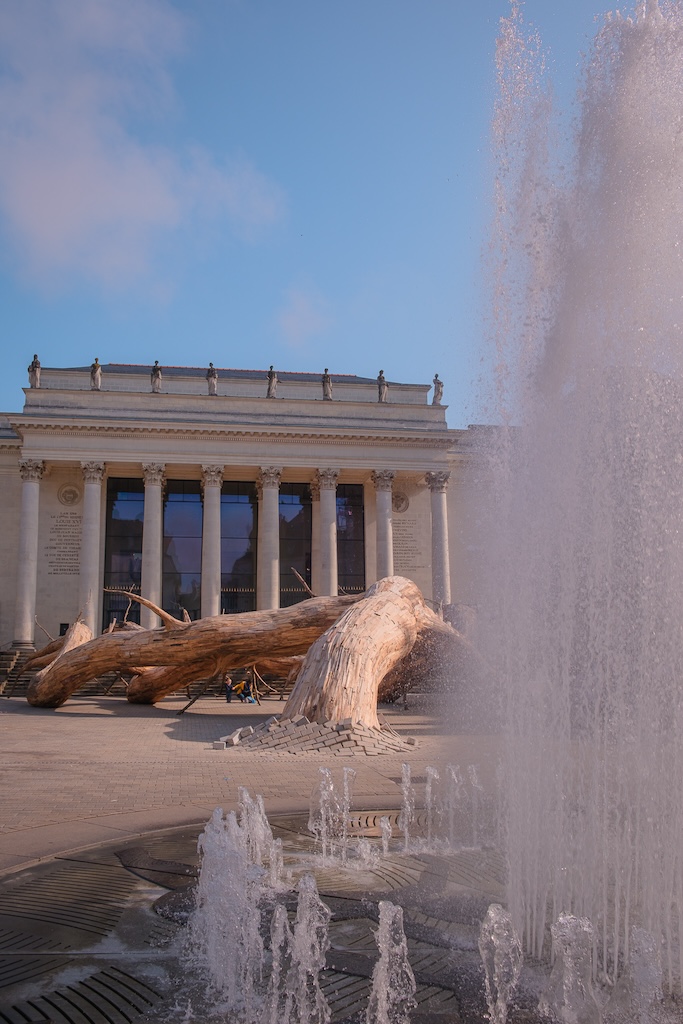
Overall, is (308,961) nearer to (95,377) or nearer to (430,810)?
(430,810)

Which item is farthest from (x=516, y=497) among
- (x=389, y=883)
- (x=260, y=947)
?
(x=260, y=947)

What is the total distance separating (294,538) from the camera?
47.7 meters

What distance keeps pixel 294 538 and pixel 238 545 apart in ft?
10.6

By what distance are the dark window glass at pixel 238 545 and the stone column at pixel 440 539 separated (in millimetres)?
10179

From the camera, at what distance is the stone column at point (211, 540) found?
42719mm

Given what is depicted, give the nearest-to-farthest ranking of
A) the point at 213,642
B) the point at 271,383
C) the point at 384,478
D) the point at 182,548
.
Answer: the point at 213,642 < the point at 384,478 < the point at 182,548 < the point at 271,383

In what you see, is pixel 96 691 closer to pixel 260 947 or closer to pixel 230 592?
pixel 230 592

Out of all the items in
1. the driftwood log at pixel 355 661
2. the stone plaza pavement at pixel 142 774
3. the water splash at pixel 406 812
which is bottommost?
the stone plaza pavement at pixel 142 774

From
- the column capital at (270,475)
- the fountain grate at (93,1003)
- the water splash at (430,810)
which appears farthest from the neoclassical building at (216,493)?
the fountain grate at (93,1003)

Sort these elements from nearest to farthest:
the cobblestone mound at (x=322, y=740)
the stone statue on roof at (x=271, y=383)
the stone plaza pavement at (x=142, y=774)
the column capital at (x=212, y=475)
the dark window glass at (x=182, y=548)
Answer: the stone plaza pavement at (x=142, y=774) → the cobblestone mound at (x=322, y=740) → the column capital at (x=212, y=475) → the dark window glass at (x=182, y=548) → the stone statue on roof at (x=271, y=383)

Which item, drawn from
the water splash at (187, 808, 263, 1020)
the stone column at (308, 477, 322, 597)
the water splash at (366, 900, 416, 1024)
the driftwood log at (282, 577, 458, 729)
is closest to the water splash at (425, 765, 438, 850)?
the water splash at (187, 808, 263, 1020)

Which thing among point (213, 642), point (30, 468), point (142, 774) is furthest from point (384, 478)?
point (142, 774)

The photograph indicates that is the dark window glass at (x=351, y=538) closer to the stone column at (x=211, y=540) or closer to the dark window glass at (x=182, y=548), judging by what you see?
the stone column at (x=211, y=540)

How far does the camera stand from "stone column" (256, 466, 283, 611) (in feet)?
143
